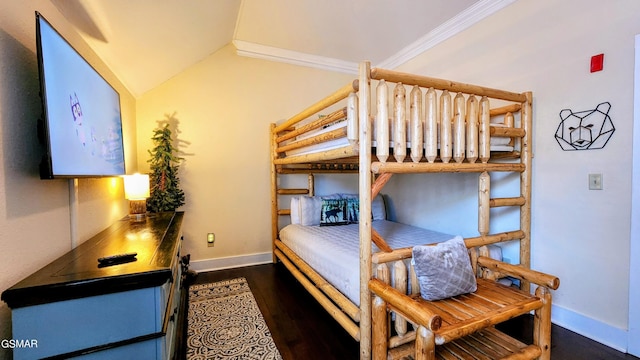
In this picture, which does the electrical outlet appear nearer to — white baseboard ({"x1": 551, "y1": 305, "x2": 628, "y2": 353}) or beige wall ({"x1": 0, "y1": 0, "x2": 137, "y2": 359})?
white baseboard ({"x1": 551, "y1": 305, "x2": 628, "y2": 353})

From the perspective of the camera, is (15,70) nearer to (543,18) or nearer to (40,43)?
(40,43)

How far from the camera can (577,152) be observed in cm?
190

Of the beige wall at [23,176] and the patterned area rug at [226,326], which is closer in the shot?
the beige wall at [23,176]

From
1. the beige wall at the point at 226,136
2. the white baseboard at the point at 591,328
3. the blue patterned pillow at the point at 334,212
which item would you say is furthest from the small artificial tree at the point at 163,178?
the white baseboard at the point at 591,328

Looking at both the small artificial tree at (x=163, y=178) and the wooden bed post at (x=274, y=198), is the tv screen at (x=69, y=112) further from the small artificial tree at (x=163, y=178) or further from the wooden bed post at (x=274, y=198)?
the wooden bed post at (x=274, y=198)

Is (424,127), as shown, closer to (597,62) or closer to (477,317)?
(477,317)

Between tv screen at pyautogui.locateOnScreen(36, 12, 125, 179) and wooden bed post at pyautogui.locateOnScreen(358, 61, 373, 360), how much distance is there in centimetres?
142

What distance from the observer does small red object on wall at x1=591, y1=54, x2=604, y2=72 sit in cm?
177

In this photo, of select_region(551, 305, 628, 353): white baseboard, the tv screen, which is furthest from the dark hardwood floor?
the tv screen

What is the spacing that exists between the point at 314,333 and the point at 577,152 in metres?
2.28

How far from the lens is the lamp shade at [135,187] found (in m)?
2.27

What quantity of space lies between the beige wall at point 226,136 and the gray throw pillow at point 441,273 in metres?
2.33

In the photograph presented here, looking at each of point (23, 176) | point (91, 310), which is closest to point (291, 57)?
point (23, 176)

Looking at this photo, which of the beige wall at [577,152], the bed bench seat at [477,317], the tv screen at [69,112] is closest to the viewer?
the tv screen at [69,112]
